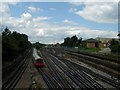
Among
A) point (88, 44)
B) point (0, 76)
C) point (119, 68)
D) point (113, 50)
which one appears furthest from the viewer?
point (88, 44)

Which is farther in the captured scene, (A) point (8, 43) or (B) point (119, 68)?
(A) point (8, 43)

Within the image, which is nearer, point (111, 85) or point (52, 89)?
point (52, 89)

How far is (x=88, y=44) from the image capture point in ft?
465

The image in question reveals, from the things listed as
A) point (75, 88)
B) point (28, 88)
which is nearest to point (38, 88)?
point (28, 88)

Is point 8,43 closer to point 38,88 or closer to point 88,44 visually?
point 38,88

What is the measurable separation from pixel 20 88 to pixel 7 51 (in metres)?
20.1

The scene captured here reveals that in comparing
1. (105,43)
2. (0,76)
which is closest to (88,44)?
(105,43)

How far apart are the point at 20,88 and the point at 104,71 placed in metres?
19.1

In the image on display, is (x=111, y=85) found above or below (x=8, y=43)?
below

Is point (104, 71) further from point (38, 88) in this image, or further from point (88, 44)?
point (88, 44)

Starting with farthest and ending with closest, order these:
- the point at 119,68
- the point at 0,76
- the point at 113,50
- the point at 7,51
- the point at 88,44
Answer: the point at 88,44 → the point at 113,50 → the point at 7,51 → the point at 119,68 → the point at 0,76

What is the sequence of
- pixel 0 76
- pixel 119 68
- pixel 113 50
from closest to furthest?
pixel 0 76
pixel 119 68
pixel 113 50

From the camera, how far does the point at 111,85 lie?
97.6 feet

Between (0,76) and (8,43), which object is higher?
(8,43)
